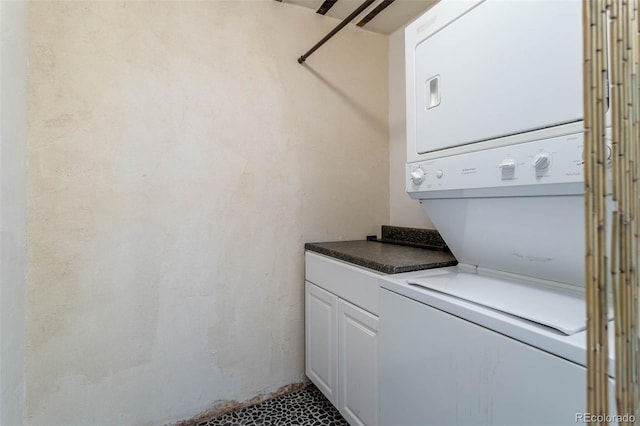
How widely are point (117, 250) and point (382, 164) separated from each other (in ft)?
6.12

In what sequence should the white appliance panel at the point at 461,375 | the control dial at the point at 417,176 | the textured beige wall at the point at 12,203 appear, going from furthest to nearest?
the control dial at the point at 417,176, the textured beige wall at the point at 12,203, the white appliance panel at the point at 461,375

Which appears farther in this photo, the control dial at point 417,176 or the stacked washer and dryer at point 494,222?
A: the control dial at point 417,176

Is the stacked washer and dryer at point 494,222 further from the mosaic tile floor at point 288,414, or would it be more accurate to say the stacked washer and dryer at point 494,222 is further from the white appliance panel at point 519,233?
the mosaic tile floor at point 288,414

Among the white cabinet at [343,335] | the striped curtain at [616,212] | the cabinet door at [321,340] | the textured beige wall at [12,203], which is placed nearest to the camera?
the striped curtain at [616,212]

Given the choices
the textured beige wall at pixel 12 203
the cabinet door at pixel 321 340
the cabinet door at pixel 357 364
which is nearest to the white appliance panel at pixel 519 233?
the cabinet door at pixel 357 364

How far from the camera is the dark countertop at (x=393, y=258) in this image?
1.44 metres

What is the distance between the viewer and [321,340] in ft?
6.44

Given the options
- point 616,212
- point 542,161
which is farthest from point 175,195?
point 616,212

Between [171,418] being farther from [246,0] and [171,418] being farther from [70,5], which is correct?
[246,0]

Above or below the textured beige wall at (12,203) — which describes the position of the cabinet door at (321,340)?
below

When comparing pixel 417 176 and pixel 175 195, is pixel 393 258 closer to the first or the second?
pixel 417 176

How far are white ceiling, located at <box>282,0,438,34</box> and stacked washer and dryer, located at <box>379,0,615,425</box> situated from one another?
91 centimetres

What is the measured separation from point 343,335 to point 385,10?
214 cm

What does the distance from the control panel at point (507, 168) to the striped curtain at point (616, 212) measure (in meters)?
0.53
